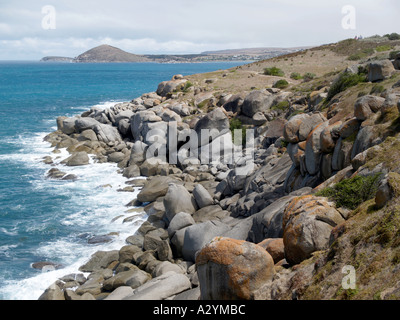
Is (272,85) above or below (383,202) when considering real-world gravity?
above

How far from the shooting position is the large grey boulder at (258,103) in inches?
1496

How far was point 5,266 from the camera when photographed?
2077cm

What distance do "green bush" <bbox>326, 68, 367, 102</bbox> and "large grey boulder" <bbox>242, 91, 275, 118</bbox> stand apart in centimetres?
1108

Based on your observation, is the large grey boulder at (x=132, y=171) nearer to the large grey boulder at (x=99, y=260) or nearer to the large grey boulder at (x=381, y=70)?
the large grey boulder at (x=99, y=260)

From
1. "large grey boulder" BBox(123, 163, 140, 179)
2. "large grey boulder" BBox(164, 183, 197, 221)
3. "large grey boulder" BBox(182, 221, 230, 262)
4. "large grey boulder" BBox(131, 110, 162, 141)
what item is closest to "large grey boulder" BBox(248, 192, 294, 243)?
"large grey boulder" BBox(182, 221, 230, 262)

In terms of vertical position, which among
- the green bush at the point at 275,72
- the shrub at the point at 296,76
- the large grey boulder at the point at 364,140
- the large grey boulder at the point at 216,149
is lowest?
the large grey boulder at the point at 216,149

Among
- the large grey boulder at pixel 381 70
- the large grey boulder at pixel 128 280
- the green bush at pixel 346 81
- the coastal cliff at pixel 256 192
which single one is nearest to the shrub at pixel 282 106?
the coastal cliff at pixel 256 192

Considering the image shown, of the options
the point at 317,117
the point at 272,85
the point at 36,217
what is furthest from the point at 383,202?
the point at 272,85

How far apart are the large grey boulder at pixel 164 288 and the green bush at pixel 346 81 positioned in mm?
17482

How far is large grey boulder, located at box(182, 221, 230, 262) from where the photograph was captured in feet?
63.0

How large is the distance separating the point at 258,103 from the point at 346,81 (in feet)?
42.2


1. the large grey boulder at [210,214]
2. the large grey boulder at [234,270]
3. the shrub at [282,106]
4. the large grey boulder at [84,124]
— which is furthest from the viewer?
the large grey boulder at [84,124]

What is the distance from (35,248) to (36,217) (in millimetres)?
4663
